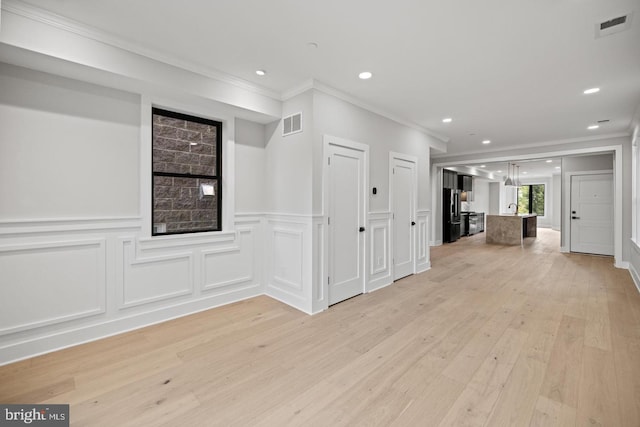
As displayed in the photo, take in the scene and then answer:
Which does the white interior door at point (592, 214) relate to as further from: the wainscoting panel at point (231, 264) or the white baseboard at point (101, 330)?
the white baseboard at point (101, 330)

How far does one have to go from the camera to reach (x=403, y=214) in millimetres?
4922

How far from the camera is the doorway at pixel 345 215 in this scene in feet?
12.0

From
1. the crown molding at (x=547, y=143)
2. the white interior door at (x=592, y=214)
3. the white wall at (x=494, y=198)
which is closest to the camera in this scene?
the crown molding at (x=547, y=143)

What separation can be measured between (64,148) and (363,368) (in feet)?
10.6

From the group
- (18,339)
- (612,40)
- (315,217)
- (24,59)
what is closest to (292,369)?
(315,217)

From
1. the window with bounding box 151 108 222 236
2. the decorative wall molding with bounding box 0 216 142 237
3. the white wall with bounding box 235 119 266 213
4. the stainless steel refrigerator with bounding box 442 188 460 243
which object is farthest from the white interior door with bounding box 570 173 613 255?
the decorative wall molding with bounding box 0 216 142 237

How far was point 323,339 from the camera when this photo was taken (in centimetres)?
277

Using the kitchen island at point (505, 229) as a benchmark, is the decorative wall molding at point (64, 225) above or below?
above

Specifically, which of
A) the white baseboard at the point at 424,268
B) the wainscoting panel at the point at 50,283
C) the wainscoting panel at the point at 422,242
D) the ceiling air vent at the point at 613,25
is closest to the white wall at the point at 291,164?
the wainscoting panel at the point at 50,283

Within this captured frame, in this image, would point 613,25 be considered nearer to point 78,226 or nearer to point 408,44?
point 408,44

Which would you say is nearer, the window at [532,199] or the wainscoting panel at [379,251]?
the wainscoting panel at [379,251]

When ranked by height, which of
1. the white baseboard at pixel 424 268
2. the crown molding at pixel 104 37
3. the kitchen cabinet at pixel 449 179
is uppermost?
the crown molding at pixel 104 37

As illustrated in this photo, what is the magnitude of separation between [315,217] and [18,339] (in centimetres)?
286

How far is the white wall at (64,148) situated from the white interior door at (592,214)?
9.70 meters
